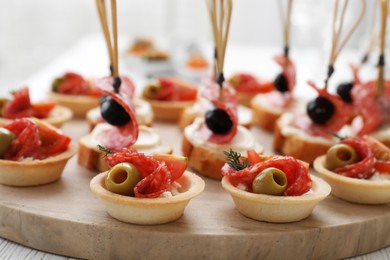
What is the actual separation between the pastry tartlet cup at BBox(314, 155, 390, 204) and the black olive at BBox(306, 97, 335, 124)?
0.61 meters

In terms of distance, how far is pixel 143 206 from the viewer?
2346 millimetres

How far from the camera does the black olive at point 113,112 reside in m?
3.03

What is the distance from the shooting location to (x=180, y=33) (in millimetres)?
5781

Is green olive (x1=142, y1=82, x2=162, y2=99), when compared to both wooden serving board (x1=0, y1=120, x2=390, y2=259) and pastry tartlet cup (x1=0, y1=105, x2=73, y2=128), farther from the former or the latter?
wooden serving board (x1=0, y1=120, x2=390, y2=259)

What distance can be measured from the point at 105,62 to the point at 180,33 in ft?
2.31

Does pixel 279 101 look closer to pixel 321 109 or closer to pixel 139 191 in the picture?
pixel 321 109

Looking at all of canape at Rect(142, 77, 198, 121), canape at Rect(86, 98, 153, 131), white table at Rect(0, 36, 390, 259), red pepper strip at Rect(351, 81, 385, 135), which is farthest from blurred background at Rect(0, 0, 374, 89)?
red pepper strip at Rect(351, 81, 385, 135)

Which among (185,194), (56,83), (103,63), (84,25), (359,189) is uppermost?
(185,194)

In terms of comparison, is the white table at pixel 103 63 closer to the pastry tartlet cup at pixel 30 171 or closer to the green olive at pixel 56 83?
the green olive at pixel 56 83

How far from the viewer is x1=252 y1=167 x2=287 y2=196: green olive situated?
2439 millimetres

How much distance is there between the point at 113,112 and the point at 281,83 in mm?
1273

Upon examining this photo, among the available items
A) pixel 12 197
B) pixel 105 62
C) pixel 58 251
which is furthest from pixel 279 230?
pixel 105 62

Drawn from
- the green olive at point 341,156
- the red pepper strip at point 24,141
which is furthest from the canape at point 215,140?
the red pepper strip at point 24,141

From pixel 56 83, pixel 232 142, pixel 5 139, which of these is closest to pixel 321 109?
pixel 232 142
